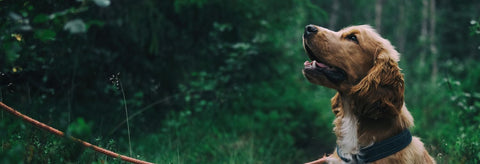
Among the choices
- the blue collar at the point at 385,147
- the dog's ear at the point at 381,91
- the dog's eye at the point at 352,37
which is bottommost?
the blue collar at the point at 385,147

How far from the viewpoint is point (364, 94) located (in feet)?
10.4

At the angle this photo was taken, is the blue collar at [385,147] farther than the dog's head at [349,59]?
No

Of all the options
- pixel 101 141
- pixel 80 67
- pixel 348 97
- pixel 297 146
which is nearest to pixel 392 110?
pixel 348 97

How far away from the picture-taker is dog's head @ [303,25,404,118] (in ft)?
10.6

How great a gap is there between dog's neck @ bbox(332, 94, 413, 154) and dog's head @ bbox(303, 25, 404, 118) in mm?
148

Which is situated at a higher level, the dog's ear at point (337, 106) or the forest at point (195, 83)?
the dog's ear at point (337, 106)

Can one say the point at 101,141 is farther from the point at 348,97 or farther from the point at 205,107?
the point at 205,107

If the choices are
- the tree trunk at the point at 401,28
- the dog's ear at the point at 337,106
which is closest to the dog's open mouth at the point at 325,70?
the dog's ear at the point at 337,106

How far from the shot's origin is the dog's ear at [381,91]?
306 centimetres

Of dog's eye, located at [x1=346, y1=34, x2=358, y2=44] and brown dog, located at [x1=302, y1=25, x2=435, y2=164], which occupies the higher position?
dog's eye, located at [x1=346, y1=34, x2=358, y2=44]

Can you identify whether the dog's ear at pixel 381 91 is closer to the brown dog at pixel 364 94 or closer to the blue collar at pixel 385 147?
the brown dog at pixel 364 94

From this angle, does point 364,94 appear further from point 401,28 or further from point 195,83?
point 401,28

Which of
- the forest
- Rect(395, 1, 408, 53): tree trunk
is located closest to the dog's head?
the forest

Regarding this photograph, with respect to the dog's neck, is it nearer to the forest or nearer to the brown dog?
the brown dog
